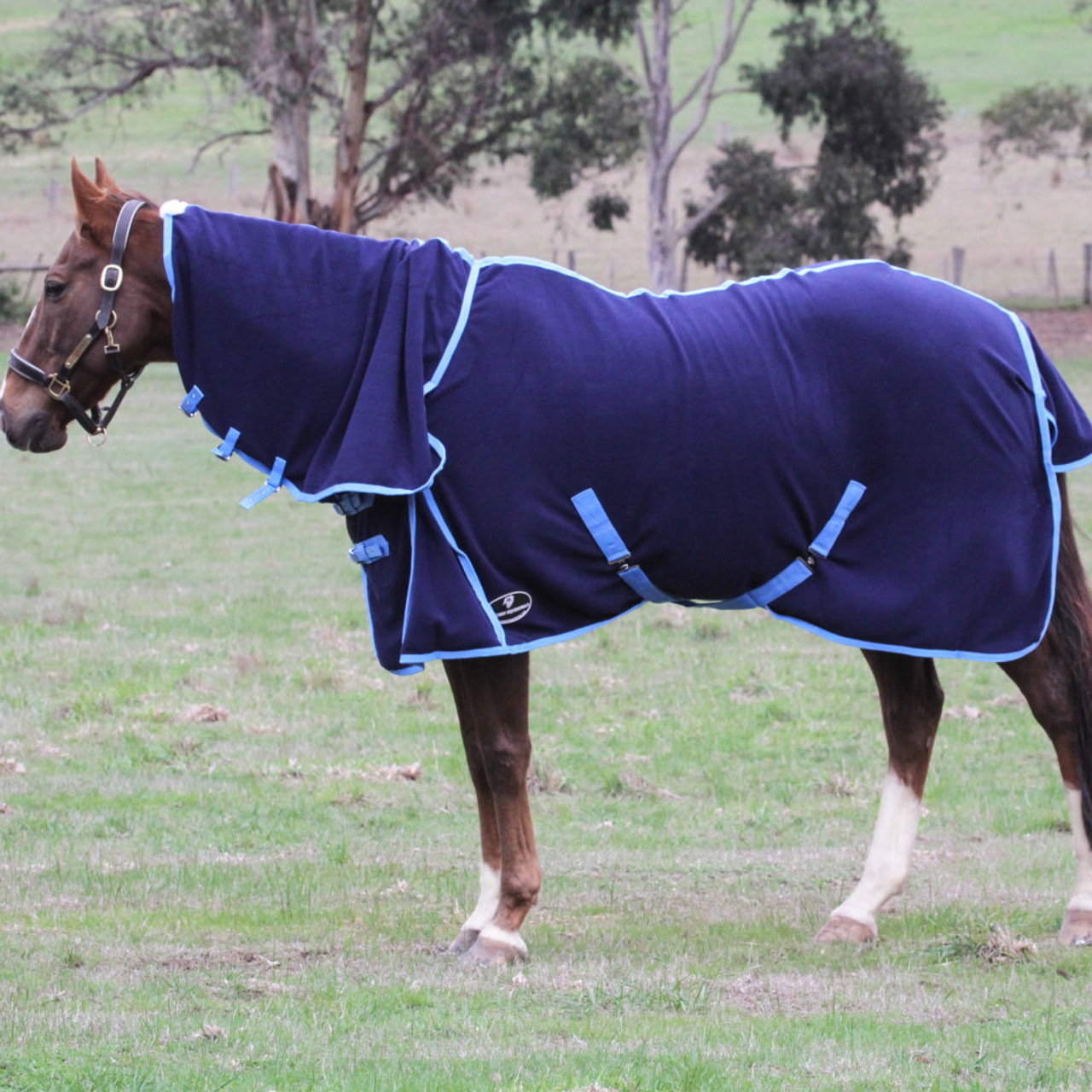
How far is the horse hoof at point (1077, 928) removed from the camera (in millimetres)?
5023

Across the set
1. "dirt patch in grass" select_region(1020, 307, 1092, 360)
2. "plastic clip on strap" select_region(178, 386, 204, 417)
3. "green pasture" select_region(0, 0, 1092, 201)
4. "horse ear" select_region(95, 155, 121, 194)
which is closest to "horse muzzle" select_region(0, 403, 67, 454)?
"plastic clip on strap" select_region(178, 386, 204, 417)

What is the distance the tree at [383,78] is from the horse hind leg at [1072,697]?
26147 mm

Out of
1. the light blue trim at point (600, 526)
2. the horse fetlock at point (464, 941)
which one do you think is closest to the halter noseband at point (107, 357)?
the light blue trim at point (600, 526)

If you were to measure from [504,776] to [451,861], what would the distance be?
4.63 feet

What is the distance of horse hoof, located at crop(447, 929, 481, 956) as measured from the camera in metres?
5.01

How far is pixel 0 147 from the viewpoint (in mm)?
32719

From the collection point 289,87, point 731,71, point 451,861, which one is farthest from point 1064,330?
point 731,71

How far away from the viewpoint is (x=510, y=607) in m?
4.75

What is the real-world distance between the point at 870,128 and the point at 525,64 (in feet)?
24.3

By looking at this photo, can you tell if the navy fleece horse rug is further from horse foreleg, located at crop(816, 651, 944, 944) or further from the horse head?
horse foreleg, located at crop(816, 651, 944, 944)

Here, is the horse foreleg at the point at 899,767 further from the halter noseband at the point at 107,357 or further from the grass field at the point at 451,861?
the halter noseband at the point at 107,357

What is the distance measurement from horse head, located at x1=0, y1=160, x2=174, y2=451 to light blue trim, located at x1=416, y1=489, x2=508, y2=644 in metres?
1.04

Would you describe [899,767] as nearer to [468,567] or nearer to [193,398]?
[468,567]

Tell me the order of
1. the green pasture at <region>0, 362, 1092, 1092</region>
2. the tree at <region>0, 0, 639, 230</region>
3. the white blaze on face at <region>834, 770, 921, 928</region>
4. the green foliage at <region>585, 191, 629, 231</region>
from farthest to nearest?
the green foliage at <region>585, 191, 629, 231</region>
the tree at <region>0, 0, 639, 230</region>
the white blaze on face at <region>834, 770, 921, 928</region>
the green pasture at <region>0, 362, 1092, 1092</region>
